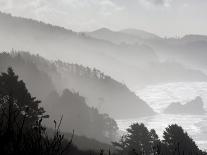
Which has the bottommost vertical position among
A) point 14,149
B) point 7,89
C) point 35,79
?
point 14,149

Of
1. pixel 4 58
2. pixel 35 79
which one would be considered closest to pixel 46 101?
pixel 35 79

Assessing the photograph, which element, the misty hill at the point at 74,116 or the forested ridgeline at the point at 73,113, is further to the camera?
the forested ridgeline at the point at 73,113

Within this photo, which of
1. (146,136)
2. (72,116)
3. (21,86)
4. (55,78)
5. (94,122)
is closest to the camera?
(21,86)

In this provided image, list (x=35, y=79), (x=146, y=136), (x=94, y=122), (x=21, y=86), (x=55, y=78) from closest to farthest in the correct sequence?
(x=21, y=86) < (x=146, y=136) < (x=94, y=122) < (x=35, y=79) < (x=55, y=78)

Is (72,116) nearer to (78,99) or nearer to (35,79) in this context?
(78,99)

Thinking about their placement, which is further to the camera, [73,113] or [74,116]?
[73,113]

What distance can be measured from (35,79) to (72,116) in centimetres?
3551

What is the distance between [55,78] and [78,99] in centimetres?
8189

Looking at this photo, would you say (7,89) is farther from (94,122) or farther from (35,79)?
(35,79)

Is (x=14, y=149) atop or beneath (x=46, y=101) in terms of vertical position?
beneath

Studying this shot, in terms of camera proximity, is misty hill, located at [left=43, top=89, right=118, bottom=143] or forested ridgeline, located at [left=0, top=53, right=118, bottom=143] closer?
misty hill, located at [left=43, top=89, right=118, bottom=143]

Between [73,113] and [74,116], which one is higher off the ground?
[73,113]

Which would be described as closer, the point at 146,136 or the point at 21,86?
the point at 21,86

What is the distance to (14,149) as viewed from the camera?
19.6ft
